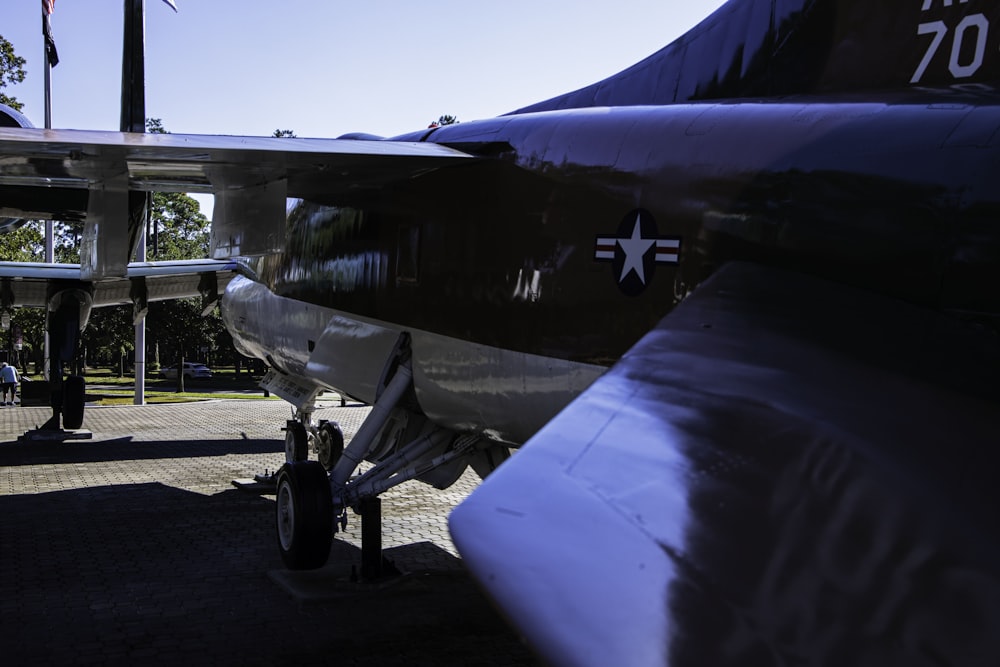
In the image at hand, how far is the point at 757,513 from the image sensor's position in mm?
2543

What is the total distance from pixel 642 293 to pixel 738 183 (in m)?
0.91

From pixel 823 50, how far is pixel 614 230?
65.1 inches

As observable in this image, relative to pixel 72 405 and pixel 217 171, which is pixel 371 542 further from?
pixel 72 405

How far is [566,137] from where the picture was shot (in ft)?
21.3

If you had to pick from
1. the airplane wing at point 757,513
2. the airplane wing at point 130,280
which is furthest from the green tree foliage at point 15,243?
the airplane wing at point 757,513

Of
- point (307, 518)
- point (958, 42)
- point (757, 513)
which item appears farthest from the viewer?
point (307, 518)

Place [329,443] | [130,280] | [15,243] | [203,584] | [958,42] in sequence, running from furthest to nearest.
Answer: [15,243] → [130,280] → [329,443] → [203,584] → [958,42]

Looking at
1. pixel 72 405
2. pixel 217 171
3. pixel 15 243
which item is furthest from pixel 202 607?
pixel 15 243

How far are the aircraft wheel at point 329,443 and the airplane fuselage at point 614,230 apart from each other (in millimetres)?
2891

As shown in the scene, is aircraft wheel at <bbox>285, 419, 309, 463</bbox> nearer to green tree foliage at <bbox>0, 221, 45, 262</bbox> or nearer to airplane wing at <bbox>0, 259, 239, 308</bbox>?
airplane wing at <bbox>0, 259, 239, 308</bbox>

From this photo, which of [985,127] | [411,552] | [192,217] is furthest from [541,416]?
[192,217]

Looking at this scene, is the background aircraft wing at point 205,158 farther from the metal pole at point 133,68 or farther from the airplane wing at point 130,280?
the airplane wing at point 130,280

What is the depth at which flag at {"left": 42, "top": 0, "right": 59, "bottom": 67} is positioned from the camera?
21.7 metres

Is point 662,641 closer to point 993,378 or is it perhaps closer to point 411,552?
point 993,378
